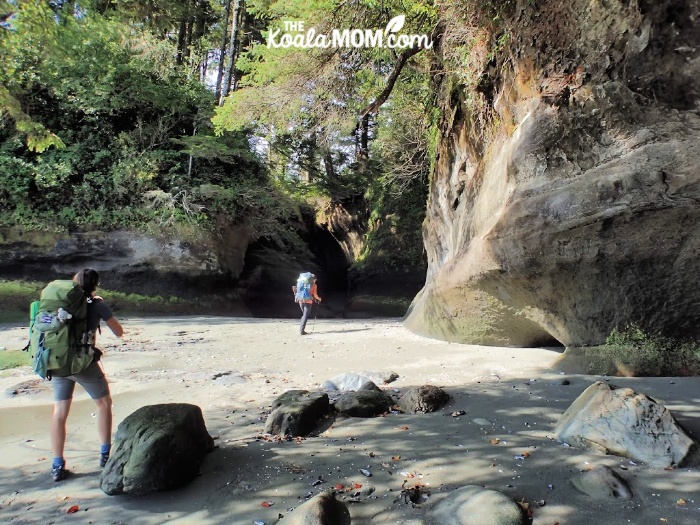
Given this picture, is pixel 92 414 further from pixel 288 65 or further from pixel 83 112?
pixel 83 112

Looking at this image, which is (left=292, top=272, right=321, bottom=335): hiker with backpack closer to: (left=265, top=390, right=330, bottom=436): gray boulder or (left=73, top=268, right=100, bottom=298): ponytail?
(left=265, top=390, right=330, bottom=436): gray boulder

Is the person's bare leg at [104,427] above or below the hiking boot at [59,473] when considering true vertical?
above

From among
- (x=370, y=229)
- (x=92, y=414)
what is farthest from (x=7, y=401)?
(x=370, y=229)

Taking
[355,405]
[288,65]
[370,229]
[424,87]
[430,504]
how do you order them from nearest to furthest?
[430,504], [355,405], [288,65], [424,87], [370,229]

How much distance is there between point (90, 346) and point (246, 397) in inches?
76.4

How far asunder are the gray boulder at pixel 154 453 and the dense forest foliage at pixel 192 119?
7.47 metres

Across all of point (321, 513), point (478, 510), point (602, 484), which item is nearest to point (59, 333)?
point (321, 513)

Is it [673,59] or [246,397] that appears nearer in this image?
[673,59]

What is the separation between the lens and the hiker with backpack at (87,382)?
3131mm

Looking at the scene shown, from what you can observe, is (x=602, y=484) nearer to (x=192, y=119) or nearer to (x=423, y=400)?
(x=423, y=400)

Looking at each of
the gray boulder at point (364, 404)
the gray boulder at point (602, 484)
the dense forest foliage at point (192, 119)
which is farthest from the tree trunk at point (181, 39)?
the gray boulder at point (602, 484)

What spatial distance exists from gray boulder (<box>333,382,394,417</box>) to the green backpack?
217cm

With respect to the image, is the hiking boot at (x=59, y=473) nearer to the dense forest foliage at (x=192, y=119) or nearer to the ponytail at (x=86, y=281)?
the ponytail at (x=86, y=281)

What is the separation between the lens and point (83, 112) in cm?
1498
